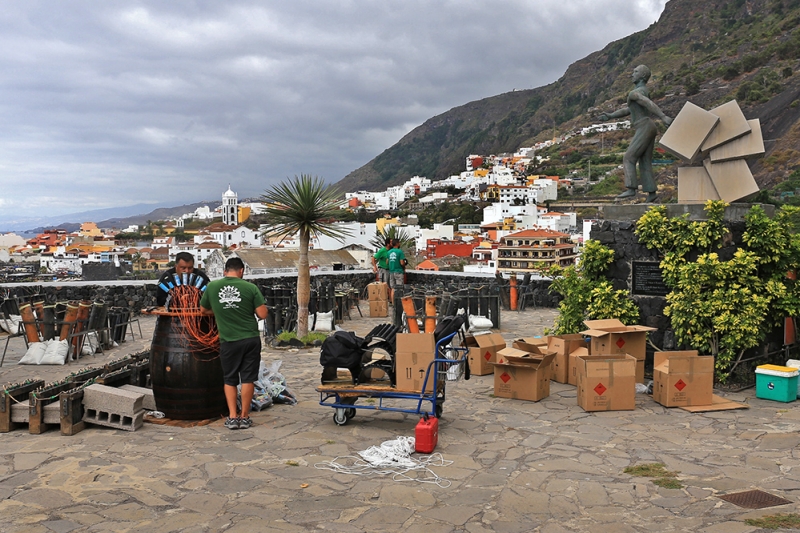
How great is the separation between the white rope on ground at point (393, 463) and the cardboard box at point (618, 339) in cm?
311

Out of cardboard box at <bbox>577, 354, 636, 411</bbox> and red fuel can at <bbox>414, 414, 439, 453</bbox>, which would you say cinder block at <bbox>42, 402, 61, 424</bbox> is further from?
cardboard box at <bbox>577, 354, 636, 411</bbox>

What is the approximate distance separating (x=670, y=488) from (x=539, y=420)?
1845 mm

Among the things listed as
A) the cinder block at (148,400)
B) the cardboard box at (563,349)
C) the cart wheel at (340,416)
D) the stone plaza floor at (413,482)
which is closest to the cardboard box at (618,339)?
the cardboard box at (563,349)

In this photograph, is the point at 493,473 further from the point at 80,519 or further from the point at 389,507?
the point at 80,519

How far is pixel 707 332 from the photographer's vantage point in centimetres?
715

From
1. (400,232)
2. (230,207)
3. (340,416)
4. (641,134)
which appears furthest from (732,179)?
(230,207)

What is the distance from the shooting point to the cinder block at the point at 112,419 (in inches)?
204

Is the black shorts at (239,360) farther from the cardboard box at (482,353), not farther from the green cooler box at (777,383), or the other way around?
the green cooler box at (777,383)

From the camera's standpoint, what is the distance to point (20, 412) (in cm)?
516

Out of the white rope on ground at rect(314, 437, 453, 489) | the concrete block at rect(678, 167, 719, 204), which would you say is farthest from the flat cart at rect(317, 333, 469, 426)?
the concrete block at rect(678, 167, 719, 204)

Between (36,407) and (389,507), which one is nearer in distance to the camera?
(389,507)

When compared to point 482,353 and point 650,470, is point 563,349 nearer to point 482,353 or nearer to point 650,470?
point 482,353

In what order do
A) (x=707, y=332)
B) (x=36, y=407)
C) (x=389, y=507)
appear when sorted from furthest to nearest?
(x=707, y=332) < (x=36, y=407) < (x=389, y=507)

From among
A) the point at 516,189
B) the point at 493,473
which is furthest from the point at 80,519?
the point at 516,189
